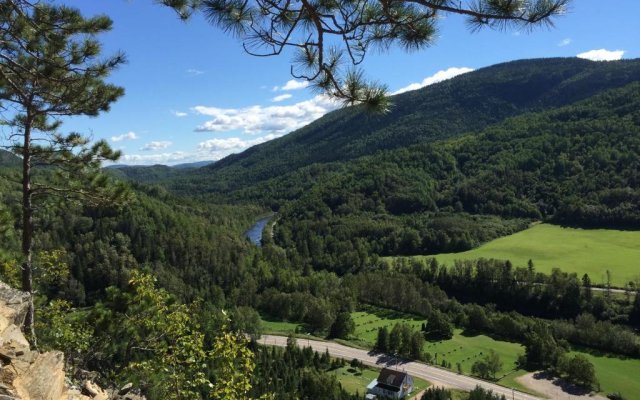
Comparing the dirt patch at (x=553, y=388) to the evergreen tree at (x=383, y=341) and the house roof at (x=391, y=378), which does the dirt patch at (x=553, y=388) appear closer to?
the house roof at (x=391, y=378)

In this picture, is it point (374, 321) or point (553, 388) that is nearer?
point (553, 388)

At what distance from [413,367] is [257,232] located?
9459cm

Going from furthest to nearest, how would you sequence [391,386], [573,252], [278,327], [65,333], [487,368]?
[573,252]
[278,327]
[487,368]
[391,386]
[65,333]

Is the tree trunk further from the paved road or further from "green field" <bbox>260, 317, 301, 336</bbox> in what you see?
"green field" <bbox>260, 317, 301, 336</bbox>

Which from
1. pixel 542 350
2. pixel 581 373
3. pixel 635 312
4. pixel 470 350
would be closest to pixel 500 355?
pixel 470 350

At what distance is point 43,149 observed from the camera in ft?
39.2

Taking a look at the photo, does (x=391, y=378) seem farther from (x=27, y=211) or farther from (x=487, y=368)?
(x=27, y=211)

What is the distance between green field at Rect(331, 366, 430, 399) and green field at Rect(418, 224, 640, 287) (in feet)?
136

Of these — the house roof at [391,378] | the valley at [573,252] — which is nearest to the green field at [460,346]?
the house roof at [391,378]

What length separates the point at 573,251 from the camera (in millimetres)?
90062

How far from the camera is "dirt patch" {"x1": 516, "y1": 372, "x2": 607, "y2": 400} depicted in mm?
45875

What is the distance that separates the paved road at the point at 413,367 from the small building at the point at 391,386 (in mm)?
3961

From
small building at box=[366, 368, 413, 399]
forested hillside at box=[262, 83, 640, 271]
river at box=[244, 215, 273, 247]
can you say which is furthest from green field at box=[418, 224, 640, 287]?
river at box=[244, 215, 273, 247]

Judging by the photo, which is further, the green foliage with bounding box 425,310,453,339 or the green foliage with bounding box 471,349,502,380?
the green foliage with bounding box 425,310,453,339
